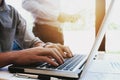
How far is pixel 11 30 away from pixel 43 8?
71 centimetres

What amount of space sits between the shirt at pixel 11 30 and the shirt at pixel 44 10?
479 mm

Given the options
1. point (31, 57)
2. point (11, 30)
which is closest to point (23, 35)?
point (11, 30)

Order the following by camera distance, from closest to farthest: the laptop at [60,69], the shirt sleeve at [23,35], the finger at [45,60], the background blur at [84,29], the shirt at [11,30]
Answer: the laptop at [60,69], the finger at [45,60], the shirt at [11,30], the shirt sleeve at [23,35], the background blur at [84,29]

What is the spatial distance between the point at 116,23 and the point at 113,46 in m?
0.18

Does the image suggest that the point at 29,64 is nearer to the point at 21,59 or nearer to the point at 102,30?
the point at 21,59

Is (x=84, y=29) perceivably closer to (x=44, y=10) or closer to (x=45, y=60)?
(x=44, y=10)

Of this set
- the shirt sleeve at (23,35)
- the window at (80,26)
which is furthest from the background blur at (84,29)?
the shirt sleeve at (23,35)

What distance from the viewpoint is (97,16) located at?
159cm

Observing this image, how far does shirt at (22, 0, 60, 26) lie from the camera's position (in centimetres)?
178

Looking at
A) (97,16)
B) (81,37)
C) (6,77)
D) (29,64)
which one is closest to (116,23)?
(97,16)

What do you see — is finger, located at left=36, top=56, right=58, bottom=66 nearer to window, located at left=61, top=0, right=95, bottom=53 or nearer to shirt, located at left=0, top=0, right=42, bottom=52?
shirt, located at left=0, top=0, right=42, bottom=52

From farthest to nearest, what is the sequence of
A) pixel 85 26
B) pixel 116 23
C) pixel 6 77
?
pixel 85 26 → pixel 116 23 → pixel 6 77

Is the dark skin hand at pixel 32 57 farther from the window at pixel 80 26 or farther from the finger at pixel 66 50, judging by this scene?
Answer: the window at pixel 80 26

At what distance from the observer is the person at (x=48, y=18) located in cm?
176
